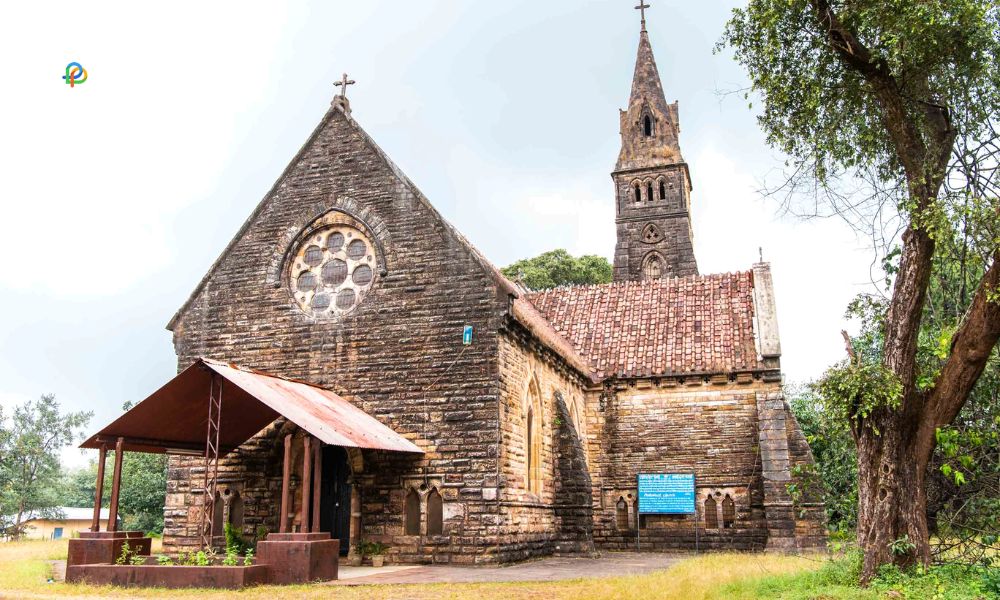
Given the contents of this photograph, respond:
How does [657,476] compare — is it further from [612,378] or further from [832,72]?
[832,72]

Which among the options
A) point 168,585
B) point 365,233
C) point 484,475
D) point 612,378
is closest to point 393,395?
point 484,475

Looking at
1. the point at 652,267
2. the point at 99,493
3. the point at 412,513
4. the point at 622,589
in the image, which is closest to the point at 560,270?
the point at 652,267

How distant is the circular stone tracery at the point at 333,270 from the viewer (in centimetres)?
1856

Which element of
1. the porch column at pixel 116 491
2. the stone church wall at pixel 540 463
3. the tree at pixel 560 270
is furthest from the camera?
the tree at pixel 560 270

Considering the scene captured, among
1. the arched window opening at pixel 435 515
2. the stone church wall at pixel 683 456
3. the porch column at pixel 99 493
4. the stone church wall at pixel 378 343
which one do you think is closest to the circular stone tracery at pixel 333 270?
the stone church wall at pixel 378 343

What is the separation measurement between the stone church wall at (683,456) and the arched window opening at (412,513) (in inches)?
312

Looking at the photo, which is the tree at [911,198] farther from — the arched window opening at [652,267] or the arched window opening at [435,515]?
the arched window opening at [652,267]

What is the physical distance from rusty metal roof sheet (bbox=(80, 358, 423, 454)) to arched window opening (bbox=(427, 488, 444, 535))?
100 cm

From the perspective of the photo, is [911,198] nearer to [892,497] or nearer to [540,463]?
[892,497]

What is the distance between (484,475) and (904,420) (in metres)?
8.36

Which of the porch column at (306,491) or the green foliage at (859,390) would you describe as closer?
the green foliage at (859,390)

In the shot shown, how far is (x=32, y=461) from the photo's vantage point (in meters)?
48.6

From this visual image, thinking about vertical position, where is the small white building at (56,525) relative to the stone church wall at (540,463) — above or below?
below

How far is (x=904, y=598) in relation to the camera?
887cm
